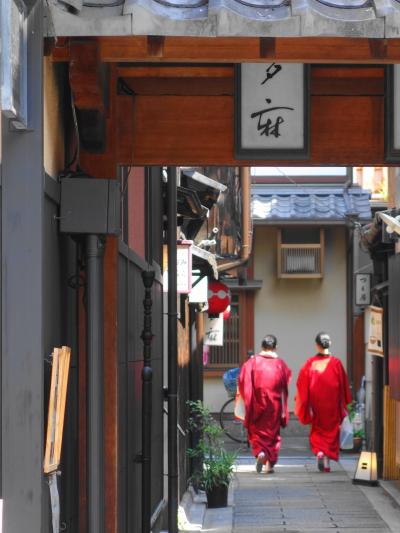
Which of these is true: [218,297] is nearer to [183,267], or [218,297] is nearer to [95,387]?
[183,267]

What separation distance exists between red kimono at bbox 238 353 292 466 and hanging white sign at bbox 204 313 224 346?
152cm

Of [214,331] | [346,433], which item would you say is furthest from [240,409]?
[346,433]

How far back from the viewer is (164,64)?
725cm

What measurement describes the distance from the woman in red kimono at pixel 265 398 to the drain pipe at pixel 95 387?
11.9 meters

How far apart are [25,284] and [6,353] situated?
0.98 feet

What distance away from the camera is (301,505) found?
14586 millimetres

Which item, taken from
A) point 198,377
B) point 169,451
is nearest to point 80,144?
point 169,451

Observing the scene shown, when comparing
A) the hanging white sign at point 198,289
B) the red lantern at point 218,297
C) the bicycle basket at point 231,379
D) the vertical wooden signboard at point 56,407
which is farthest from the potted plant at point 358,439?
the vertical wooden signboard at point 56,407

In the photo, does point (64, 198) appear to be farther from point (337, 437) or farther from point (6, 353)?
point (337, 437)

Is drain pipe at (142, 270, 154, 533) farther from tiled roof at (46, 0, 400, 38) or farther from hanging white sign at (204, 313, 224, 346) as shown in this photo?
hanging white sign at (204, 313, 224, 346)

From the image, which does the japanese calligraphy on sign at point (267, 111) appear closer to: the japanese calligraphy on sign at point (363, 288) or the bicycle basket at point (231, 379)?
the japanese calligraphy on sign at point (363, 288)

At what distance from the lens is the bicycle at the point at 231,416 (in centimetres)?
2473

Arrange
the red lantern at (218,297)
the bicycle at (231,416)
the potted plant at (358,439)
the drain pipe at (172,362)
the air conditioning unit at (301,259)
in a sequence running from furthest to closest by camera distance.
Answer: the air conditioning unit at (301,259), the bicycle at (231,416), the potted plant at (358,439), the red lantern at (218,297), the drain pipe at (172,362)

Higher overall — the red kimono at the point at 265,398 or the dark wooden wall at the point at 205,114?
the dark wooden wall at the point at 205,114
